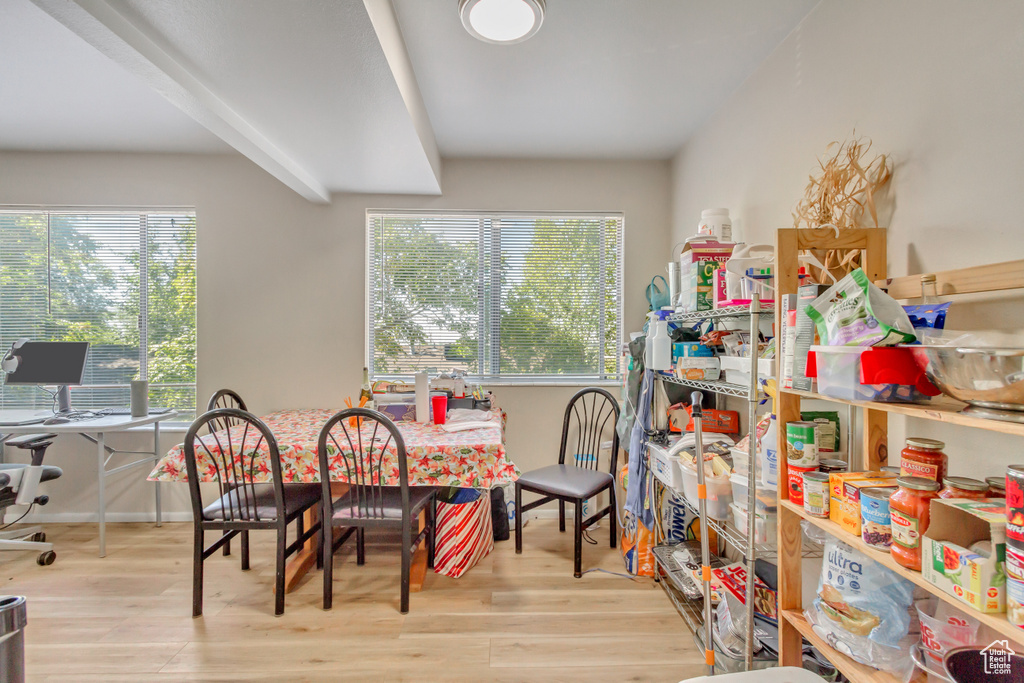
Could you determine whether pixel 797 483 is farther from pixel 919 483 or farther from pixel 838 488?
pixel 919 483

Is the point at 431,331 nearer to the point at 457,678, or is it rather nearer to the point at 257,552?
the point at 257,552

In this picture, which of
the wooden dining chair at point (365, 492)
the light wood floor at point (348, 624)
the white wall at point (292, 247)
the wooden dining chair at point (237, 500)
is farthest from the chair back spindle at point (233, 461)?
the white wall at point (292, 247)

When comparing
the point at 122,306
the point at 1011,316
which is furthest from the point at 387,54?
the point at 122,306

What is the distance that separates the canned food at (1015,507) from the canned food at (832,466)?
53 centimetres

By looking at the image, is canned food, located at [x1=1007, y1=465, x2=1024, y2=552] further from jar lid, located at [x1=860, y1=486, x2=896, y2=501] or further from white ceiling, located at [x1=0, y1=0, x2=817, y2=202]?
white ceiling, located at [x1=0, y1=0, x2=817, y2=202]

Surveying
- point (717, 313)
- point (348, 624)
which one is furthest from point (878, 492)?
point (348, 624)

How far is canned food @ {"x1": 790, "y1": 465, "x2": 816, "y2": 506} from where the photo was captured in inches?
51.6

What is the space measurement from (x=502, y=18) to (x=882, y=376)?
5.18ft

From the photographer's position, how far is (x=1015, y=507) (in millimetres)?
776

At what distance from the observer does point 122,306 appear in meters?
3.25

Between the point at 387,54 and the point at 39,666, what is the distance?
2.68 meters

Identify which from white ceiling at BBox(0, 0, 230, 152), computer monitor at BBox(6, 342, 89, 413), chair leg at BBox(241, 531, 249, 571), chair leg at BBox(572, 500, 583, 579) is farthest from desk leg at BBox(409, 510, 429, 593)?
white ceiling at BBox(0, 0, 230, 152)

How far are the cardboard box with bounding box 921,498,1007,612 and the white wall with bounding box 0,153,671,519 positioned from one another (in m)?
2.37

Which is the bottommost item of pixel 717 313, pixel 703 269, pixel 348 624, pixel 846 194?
pixel 348 624
